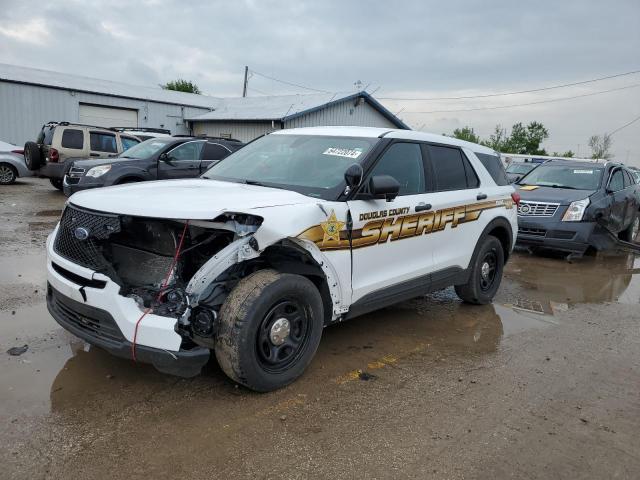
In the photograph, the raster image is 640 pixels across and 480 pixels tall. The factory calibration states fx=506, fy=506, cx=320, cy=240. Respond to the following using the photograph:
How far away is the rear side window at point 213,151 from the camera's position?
444 inches

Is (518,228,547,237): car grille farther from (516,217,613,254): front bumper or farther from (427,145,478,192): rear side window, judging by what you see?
(427,145,478,192): rear side window

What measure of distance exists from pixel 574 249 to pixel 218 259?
24.7 feet

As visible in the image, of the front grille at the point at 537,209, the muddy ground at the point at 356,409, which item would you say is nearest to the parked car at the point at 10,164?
the muddy ground at the point at 356,409

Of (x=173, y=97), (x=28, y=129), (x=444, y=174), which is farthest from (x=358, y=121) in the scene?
(x=444, y=174)

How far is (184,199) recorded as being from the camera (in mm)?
3465

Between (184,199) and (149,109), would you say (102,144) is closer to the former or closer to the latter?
(184,199)

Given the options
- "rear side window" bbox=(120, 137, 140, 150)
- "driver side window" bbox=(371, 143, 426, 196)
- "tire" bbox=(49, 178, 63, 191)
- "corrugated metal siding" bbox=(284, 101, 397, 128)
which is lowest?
"tire" bbox=(49, 178, 63, 191)

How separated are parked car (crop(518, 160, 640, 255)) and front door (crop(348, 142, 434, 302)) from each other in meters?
5.03

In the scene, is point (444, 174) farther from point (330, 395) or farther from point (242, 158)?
point (330, 395)

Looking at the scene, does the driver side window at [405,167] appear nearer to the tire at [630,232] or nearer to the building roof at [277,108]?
the tire at [630,232]

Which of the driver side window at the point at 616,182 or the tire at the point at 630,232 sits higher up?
the driver side window at the point at 616,182

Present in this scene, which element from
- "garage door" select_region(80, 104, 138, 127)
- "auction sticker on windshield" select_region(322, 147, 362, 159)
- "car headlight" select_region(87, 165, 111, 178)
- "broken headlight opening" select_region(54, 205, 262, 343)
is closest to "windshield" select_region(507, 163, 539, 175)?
"car headlight" select_region(87, 165, 111, 178)

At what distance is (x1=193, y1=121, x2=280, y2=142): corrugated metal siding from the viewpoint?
25.5 metres

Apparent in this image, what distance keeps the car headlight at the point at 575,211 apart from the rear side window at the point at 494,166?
3286 mm
